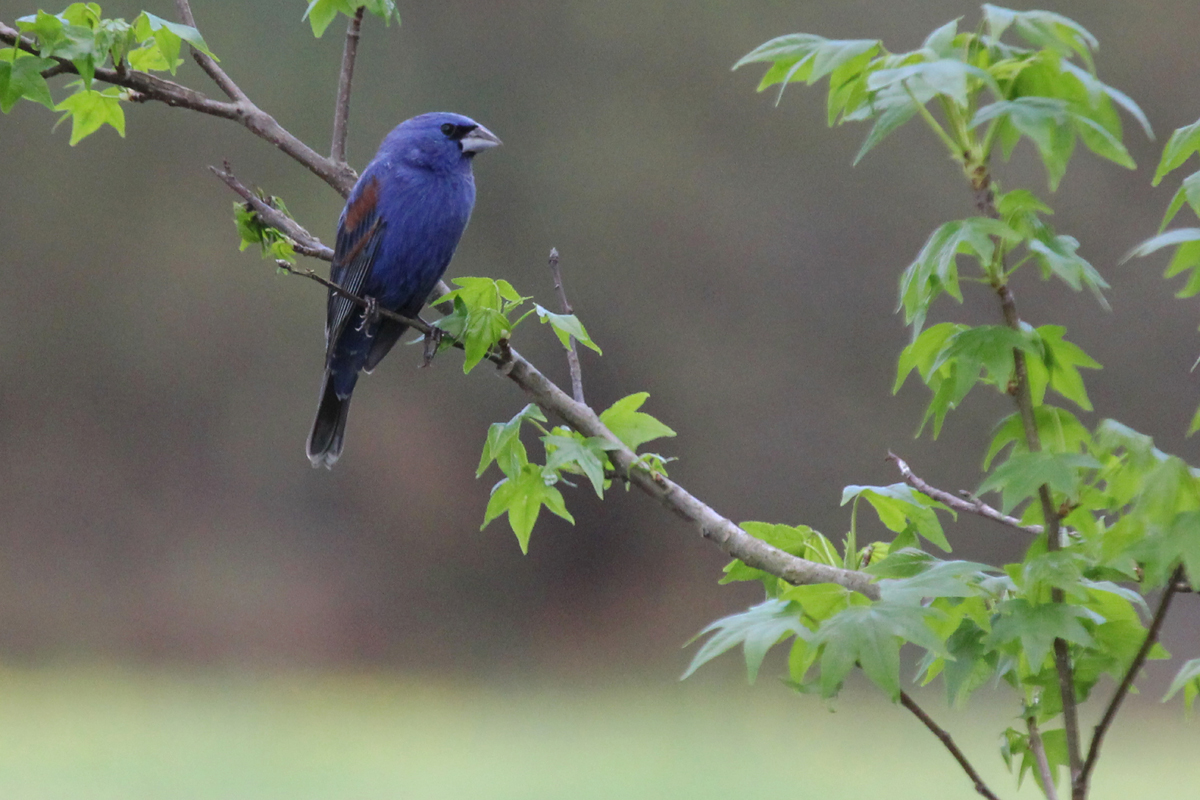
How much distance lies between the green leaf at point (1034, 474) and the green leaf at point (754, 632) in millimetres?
202

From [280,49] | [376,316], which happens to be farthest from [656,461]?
[280,49]

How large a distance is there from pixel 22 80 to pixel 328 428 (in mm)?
1505

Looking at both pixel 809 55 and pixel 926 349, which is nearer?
pixel 809 55

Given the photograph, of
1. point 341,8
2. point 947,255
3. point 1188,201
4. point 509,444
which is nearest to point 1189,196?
point 1188,201

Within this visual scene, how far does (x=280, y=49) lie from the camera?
575 cm

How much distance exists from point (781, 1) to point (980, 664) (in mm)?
5406

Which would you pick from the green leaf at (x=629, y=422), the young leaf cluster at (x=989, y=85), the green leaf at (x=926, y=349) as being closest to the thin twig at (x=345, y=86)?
the green leaf at (x=629, y=422)

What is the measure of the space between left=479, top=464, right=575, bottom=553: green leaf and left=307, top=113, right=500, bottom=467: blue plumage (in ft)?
4.10

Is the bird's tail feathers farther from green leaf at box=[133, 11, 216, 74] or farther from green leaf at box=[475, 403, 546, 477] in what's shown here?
green leaf at box=[475, 403, 546, 477]

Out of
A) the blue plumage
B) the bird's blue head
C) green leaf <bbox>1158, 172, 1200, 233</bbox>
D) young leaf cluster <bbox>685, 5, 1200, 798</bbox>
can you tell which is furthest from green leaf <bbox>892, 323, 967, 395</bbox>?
the bird's blue head

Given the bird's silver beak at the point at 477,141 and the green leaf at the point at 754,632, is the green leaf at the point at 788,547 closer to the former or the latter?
the green leaf at the point at 754,632

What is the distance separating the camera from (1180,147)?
1103 mm

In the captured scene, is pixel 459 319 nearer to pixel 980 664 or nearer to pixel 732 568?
pixel 732 568

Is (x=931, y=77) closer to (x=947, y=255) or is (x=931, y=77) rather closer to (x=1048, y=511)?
(x=947, y=255)
